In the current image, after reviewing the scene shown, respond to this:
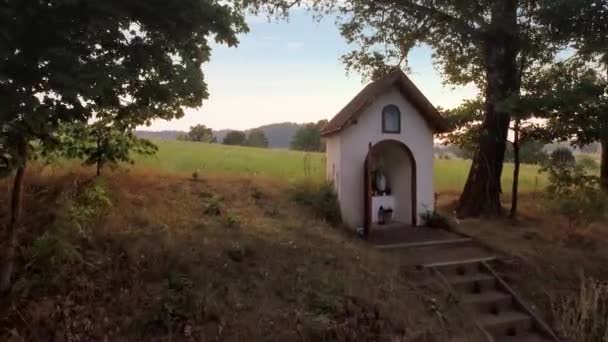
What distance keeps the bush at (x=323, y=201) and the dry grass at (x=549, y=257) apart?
353cm

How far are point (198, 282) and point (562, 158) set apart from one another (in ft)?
36.8

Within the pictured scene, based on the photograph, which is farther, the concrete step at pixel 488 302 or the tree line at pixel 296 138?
the tree line at pixel 296 138

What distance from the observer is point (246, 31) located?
7359 millimetres

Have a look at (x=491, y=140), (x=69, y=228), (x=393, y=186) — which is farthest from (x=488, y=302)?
(x=69, y=228)

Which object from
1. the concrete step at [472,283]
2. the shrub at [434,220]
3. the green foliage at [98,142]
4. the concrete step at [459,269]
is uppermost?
the green foliage at [98,142]

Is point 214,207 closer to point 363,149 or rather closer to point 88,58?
point 363,149

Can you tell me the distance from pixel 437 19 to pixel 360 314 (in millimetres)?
9812

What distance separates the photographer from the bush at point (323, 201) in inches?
465

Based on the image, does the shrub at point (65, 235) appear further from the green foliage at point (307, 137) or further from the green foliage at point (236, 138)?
the green foliage at point (236, 138)

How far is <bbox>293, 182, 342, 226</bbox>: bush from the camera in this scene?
11.8 meters

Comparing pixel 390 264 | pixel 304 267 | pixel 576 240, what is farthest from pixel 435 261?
pixel 576 240

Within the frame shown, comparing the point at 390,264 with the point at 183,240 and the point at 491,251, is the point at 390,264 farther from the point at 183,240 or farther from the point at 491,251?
the point at 183,240

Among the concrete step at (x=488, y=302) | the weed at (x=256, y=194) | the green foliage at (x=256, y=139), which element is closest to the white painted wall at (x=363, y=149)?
the weed at (x=256, y=194)

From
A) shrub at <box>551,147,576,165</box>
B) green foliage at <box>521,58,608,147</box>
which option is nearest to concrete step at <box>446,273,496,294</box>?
green foliage at <box>521,58,608,147</box>
